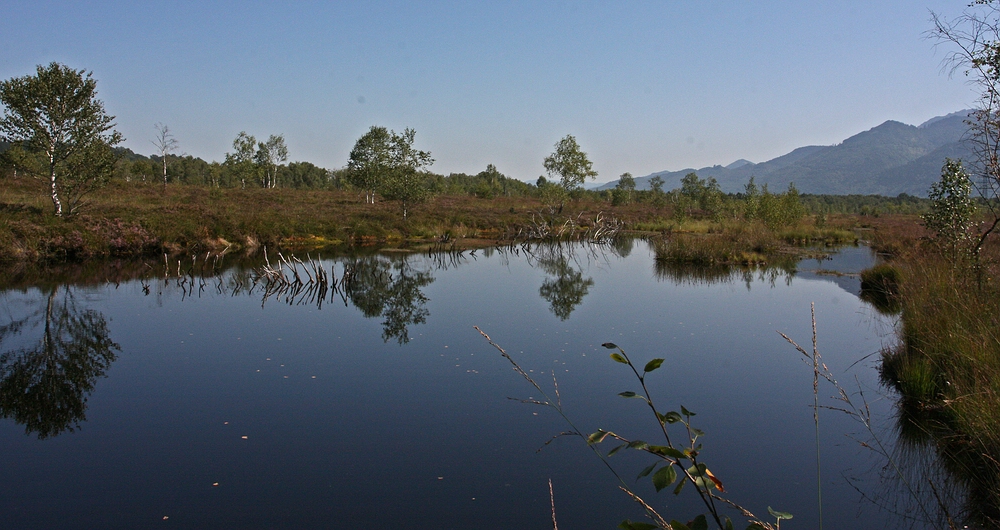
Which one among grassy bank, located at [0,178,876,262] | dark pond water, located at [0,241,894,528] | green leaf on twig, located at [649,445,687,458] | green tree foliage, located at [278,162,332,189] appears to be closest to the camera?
green leaf on twig, located at [649,445,687,458]

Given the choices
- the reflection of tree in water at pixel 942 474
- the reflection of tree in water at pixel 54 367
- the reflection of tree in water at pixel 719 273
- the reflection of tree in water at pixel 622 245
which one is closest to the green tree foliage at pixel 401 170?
the reflection of tree in water at pixel 622 245

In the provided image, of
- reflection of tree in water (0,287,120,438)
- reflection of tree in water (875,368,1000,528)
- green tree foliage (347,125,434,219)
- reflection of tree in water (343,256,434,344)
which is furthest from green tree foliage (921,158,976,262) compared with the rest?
green tree foliage (347,125,434,219)

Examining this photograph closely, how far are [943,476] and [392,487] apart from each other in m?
5.21

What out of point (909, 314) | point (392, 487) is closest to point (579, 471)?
point (392, 487)

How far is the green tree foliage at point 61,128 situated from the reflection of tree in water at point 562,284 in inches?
796

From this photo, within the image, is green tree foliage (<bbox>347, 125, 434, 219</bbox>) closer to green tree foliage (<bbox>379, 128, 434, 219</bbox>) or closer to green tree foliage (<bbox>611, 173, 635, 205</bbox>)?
green tree foliage (<bbox>379, 128, 434, 219</bbox>)

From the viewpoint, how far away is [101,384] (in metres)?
8.78

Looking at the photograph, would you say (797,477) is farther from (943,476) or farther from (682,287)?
(682,287)

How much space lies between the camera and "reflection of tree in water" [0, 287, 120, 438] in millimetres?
7539

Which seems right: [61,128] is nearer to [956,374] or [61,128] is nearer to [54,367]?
[54,367]

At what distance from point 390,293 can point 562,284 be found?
5.54 metres

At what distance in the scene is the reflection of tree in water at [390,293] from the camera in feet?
43.7

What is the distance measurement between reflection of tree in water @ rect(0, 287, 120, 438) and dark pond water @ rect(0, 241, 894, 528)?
0.05 metres

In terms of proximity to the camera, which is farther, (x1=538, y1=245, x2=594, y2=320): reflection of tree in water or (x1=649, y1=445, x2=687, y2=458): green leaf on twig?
(x1=538, y1=245, x2=594, y2=320): reflection of tree in water
